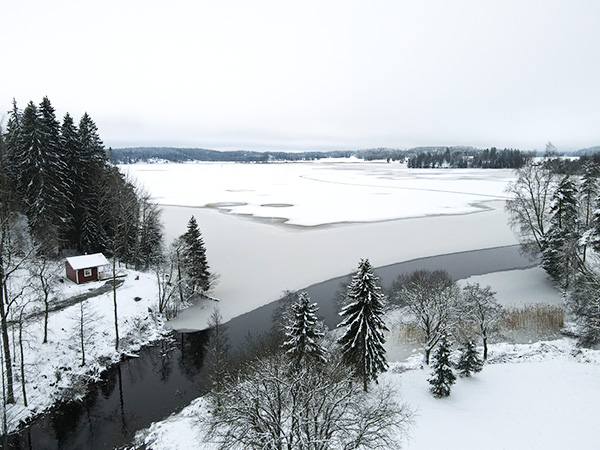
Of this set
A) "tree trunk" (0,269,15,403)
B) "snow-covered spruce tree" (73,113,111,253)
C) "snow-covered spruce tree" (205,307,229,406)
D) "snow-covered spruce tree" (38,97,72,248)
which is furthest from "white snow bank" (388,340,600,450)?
"snow-covered spruce tree" (73,113,111,253)

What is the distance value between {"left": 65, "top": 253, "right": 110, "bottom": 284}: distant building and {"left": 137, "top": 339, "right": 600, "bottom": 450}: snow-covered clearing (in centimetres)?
1402

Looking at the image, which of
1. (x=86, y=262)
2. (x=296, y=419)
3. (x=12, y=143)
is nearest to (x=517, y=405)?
(x=296, y=419)

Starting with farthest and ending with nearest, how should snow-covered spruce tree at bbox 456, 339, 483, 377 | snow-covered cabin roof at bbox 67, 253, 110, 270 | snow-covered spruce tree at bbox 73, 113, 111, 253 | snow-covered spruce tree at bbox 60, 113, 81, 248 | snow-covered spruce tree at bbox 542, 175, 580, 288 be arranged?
1. snow-covered spruce tree at bbox 73, 113, 111, 253
2. snow-covered spruce tree at bbox 60, 113, 81, 248
3. snow-covered cabin roof at bbox 67, 253, 110, 270
4. snow-covered spruce tree at bbox 542, 175, 580, 288
5. snow-covered spruce tree at bbox 456, 339, 483, 377

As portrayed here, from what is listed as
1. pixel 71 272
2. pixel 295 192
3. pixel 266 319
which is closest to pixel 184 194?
pixel 295 192

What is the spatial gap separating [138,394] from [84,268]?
37.8ft

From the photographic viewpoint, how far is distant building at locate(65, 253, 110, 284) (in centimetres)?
2351

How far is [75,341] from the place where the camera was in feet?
59.7

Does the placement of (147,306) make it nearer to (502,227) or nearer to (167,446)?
(167,446)

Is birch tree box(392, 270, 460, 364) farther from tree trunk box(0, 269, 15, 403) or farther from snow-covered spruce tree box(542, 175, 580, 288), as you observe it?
tree trunk box(0, 269, 15, 403)

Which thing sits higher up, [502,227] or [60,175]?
[60,175]

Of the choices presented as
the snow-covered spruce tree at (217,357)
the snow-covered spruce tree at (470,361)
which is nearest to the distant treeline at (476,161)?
the snow-covered spruce tree at (470,361)

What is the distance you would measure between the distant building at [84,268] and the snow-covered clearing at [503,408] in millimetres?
14024

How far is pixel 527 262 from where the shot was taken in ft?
96.6

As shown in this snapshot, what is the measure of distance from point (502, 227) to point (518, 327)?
22585mm
